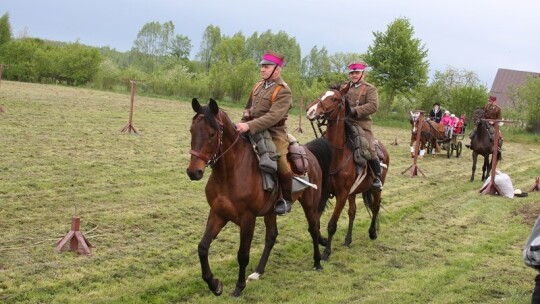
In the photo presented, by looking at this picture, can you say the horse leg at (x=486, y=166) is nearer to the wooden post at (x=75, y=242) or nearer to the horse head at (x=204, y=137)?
the wooden post at (x=75, y=242)

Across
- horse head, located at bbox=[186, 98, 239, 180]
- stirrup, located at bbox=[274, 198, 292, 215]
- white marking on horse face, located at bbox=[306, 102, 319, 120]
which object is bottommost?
stirrup, located at bbox=[274, 198, 292, 215]

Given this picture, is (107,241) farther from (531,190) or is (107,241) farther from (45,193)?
(531,190)

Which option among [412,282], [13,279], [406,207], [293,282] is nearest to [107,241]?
[13,279]

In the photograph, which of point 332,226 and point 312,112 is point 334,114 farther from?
point 332,226

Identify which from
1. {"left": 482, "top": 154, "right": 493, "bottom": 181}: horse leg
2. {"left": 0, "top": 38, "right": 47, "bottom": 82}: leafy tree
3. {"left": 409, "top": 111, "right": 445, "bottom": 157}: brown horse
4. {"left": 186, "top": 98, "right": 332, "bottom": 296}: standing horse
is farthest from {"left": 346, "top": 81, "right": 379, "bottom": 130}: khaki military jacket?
{"left": 0, "top": 38, "right": 47, "bottom": 82}: leafy tree

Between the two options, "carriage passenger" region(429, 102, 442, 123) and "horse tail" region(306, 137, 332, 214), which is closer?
"horse tail" region(306, 137, 332, 214)

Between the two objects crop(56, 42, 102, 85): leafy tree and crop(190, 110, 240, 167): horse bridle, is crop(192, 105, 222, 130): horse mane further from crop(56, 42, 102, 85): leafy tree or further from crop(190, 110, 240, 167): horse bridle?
crop(56, 42, 102, 85): leafy tree

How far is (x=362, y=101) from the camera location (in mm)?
8969

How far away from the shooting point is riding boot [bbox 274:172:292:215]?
6762 millimetres

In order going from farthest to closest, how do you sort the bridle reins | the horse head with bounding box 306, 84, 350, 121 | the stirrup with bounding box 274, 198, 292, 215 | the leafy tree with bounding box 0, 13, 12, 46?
the leafy tree with bounding box 0, 13, 12, 46, the bridle reins, the horse head with bounding box 306, 84, 350, 121, the stirrup with bounding box 274, 198, 292, 215

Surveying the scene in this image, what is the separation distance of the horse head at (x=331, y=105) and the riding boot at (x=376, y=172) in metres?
1.09

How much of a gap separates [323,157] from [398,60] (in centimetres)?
3786

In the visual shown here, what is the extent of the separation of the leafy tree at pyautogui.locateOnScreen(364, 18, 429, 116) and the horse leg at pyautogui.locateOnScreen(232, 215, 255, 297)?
39416 mm

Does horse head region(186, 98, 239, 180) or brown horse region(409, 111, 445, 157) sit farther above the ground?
horse head region(186, 98, 239, 180)
